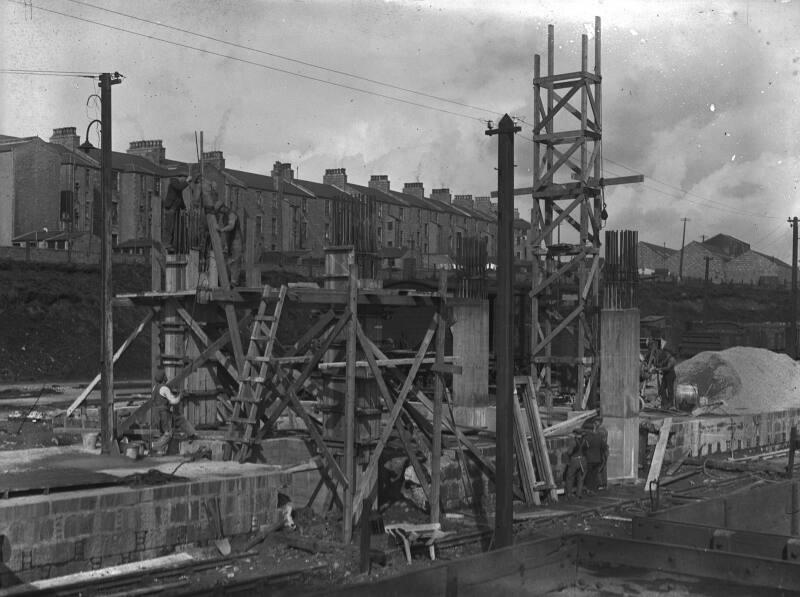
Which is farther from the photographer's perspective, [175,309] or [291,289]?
[175,309]

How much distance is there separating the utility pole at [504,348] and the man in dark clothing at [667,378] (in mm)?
15734

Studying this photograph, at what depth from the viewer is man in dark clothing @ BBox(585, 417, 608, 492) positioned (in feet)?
58.5

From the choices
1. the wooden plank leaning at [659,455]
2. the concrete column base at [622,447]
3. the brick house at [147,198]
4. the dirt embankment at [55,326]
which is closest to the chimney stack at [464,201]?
the brick house at [147,198]

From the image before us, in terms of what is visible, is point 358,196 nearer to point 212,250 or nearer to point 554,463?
point 212,250

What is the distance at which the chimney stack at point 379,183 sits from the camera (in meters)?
76.8

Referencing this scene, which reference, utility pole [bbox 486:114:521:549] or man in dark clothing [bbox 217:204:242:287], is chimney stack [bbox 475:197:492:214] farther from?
utility pole [bbox 486:114:521:549]

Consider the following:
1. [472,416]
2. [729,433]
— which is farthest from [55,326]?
[729,433]

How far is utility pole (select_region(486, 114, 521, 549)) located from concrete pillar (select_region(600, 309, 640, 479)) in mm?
8141

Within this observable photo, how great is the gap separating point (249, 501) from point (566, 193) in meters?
11.3

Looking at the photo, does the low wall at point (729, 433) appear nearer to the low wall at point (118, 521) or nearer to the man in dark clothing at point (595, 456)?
the man in dark clothing at point (595, 456)

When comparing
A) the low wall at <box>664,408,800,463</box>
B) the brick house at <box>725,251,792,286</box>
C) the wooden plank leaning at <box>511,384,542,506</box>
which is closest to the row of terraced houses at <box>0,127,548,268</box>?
the low wall at <box>664,408,800,463</box>

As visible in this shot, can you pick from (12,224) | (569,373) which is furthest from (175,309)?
(12,224)

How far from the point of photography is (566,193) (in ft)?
72.2

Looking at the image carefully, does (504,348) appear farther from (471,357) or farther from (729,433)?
(729,433)
